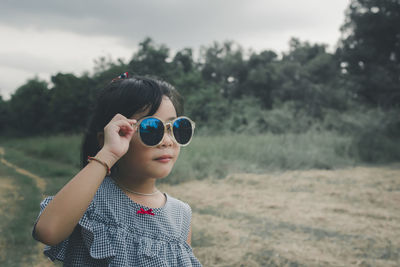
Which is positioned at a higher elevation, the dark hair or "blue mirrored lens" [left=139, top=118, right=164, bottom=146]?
the dark hair

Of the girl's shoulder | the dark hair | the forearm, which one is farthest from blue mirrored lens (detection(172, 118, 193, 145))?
the forearm

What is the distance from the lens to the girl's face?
4.45ft

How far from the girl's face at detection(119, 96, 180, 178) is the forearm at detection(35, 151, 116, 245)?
10.5 inches

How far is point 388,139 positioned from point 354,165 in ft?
10.9

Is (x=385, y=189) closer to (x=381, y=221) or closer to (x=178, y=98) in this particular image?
(x=381, y=221)

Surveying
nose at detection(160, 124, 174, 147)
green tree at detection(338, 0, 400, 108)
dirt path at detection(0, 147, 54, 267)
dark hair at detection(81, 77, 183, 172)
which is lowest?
dirt path at detection(0, 147, 54, 267)

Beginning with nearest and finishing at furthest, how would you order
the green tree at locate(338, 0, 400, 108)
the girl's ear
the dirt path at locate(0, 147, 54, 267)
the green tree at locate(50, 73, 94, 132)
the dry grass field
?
1. the girl's ear
2. the green tree at locate(50, 73, 94, 132)
3. the dirt path at locate(0, 147, 54, 267)
4. the dry grass field
5. the green tree at locate(338, 0, 400, 108)

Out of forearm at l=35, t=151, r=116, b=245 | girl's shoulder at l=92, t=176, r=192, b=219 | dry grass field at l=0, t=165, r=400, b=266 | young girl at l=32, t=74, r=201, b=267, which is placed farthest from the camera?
dry grass field at l=0, t=165, r=400, b=266

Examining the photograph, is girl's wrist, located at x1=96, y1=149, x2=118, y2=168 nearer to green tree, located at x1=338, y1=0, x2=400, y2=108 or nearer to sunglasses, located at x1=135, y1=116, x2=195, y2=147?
sunglasses, located at x1=135, y1=116, x2=195, y2=147

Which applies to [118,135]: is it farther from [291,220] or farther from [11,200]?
[11,200]

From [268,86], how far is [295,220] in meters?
22.2

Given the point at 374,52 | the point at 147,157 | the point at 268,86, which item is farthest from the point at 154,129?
the point at 268,86

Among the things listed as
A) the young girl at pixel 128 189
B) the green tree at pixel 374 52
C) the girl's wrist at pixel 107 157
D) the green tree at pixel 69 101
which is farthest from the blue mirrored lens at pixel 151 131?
the green tree at pixel 374 52

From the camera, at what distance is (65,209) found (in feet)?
3.56
